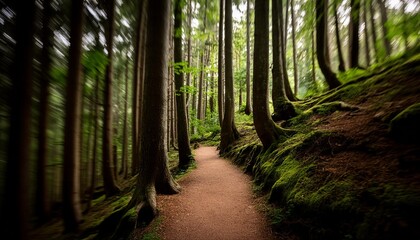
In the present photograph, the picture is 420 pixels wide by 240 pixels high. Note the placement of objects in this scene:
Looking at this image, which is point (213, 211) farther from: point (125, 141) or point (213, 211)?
point (125, 141)

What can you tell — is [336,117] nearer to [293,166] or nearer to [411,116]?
[293,166]

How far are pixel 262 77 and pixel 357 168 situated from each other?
15.0 ft

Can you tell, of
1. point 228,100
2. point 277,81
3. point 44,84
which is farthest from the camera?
point 228,100

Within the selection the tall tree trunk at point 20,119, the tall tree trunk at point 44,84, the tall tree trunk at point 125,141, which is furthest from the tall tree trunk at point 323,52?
the tall tree trunk at point 20,119

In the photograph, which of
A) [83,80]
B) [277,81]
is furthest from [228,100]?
[83,80]

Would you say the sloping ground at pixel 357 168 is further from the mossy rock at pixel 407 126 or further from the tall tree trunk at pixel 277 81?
the tall tree trunk at pixel 277 81

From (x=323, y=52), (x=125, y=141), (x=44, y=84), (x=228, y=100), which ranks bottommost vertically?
(x=125, y=141)

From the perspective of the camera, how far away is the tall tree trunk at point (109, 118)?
7445mm

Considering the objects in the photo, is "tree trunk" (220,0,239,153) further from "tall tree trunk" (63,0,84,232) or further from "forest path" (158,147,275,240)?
"tall tree trunk" (63,0,84,232)

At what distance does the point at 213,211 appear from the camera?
5242mm

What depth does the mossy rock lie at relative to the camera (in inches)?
141

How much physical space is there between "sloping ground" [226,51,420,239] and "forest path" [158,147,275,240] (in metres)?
0.49

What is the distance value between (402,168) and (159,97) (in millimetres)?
5128

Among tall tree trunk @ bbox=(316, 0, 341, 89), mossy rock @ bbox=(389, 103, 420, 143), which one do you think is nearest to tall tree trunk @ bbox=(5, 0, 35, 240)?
mossy rock @ bbox=(389, 103, 420, 143)
